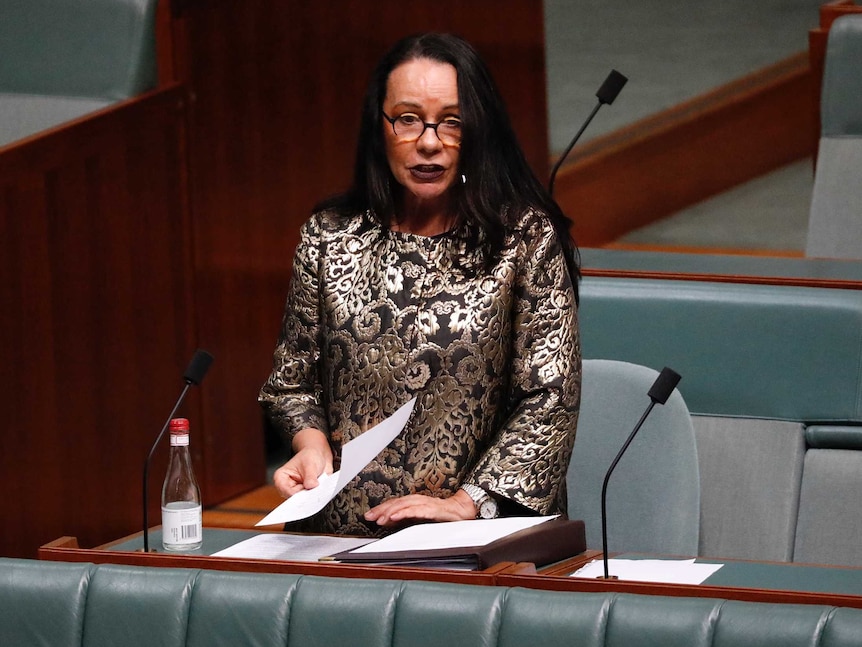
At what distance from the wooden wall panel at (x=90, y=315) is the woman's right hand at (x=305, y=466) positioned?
963 millimetres

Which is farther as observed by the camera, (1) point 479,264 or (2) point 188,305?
(2) point 188,305

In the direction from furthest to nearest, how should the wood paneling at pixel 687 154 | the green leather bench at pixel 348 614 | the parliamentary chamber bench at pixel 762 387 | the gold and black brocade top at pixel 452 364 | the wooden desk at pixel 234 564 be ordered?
the wood paneling at pixel 687 154 → the parliamentary chamber bench at pixel 762 387 → the gold and black brocade top at pixel 452 364 → the wooden desk at pixel 234 564 → the green leather bench at pixel 348 614

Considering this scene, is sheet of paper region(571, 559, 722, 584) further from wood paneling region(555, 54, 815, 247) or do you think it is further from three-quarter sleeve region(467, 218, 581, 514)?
wood paneling region(555, 54, 815, 247)

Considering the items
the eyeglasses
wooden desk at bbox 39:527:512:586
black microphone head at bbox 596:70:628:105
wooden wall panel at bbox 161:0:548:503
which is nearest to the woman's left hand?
wooden desk at bbox 39:527:512:586

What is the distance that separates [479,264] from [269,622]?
513 millimetres

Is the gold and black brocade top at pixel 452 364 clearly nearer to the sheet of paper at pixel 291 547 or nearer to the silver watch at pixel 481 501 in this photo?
the silver watch at pixel 481 501

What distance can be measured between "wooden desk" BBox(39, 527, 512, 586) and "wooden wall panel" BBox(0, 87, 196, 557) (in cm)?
107

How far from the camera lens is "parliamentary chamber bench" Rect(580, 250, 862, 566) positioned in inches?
80.4

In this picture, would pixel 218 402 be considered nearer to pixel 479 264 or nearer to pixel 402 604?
pixel 479 264

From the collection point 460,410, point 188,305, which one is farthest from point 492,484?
point 188,305

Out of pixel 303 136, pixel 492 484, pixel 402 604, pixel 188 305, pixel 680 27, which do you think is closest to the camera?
pixel 402 604

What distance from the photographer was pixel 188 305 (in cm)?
284

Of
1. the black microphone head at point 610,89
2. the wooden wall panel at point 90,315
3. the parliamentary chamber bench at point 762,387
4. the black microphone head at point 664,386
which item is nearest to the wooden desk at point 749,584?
the black microphone head at point 664,386

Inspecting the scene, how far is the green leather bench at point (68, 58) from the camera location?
9.23 feet
